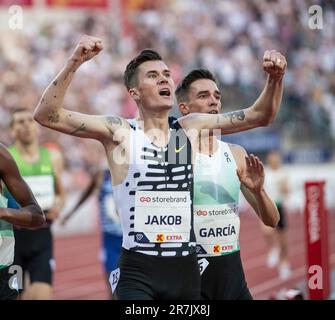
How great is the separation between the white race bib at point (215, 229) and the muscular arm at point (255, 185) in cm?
18

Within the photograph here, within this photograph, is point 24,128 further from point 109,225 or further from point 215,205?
point 215,205

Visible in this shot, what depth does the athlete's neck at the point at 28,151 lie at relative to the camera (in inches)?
280

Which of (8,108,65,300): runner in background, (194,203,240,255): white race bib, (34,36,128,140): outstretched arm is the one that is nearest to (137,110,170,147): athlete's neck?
(34,36,128,140): outstretched arm

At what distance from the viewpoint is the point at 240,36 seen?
22.0 m

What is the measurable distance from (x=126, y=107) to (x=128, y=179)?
46.9 ft

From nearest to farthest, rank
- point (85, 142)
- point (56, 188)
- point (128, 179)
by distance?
point (128, 179) → point (56, 188) → point (85, 142)

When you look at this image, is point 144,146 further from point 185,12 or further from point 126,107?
point 185,12

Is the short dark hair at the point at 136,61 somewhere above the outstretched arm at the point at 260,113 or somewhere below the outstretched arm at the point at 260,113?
above

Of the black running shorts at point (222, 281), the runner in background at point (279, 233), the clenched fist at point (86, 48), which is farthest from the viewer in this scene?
the runner in background at point (279, 233)

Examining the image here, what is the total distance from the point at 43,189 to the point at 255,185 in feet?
9.07

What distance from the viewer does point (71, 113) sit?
4.24m

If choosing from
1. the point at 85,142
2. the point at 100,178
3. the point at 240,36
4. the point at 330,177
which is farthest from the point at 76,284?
the point at 240,36

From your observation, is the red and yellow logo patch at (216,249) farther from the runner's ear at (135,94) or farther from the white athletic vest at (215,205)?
the runner's ear at (135,94)

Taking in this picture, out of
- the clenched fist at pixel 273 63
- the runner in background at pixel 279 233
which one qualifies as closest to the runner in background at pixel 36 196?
the clenched fist at pixel 273 63
